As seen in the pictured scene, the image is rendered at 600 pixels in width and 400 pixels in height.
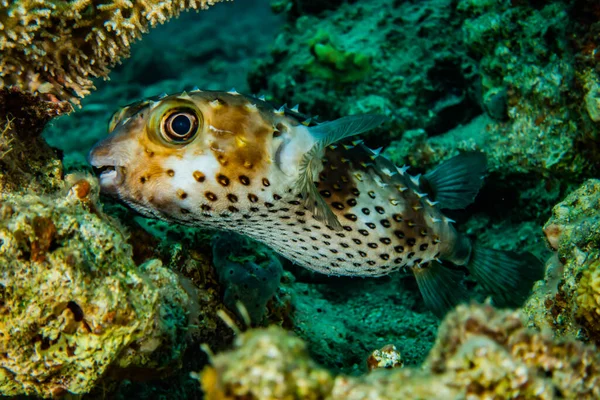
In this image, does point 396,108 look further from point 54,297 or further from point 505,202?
point 54,297

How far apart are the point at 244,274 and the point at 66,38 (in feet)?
5.90

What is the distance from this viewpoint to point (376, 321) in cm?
428

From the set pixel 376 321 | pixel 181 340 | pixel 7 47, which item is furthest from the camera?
pixel 376 321

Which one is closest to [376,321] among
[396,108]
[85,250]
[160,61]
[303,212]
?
[303,212]

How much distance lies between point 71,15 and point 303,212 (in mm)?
1723

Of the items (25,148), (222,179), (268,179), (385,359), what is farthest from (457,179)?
(25,148)

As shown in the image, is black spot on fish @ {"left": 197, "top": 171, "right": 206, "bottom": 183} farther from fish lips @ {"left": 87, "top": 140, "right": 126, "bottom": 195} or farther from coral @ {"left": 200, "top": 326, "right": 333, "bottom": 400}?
coral @ {"left": 200, "top": 326, "right": 333, "bottom": 400}

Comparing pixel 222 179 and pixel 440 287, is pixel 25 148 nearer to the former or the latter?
pixel 222 179

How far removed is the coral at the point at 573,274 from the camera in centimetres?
195

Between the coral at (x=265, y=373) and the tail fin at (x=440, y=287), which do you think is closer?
the coral at (x=265, y=373)

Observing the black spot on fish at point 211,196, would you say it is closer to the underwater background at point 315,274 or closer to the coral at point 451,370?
the underwater background at point 315,274

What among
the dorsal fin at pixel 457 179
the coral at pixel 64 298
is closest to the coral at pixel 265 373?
the coral at pixel 64 298

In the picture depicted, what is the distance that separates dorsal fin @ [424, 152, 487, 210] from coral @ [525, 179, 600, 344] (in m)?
0.94

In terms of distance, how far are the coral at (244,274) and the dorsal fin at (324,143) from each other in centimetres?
76
